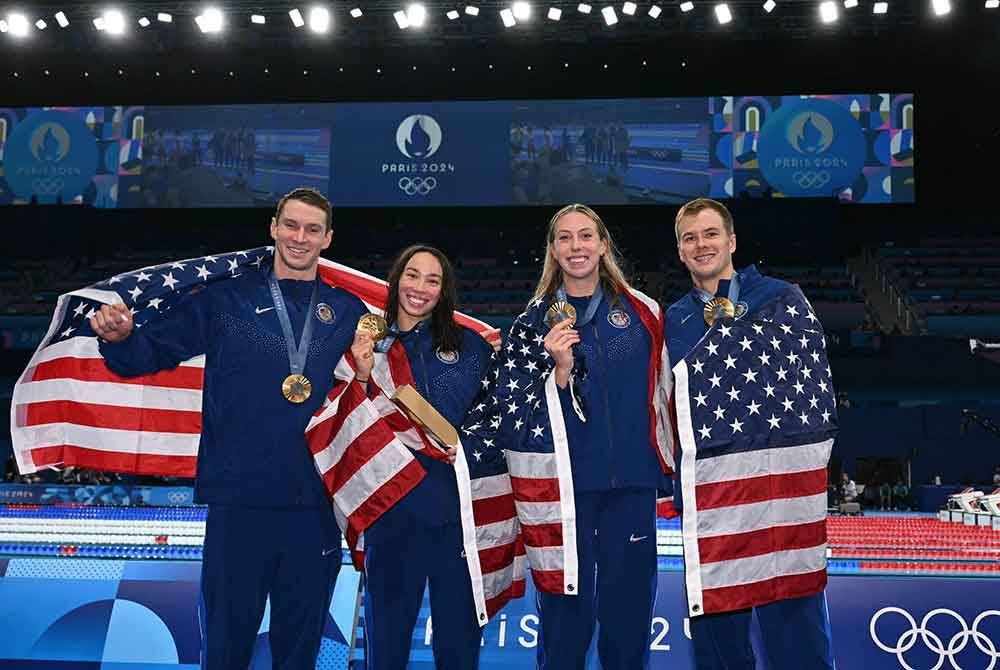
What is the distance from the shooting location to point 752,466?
311cm

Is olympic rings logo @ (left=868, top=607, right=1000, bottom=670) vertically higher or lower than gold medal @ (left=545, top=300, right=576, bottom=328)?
lower

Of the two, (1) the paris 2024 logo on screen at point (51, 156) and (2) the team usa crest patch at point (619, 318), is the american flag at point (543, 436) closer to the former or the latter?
(2) the team usa crest patch at point (619, 318)

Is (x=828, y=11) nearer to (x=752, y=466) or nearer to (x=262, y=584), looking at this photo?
(x=752, y=466)

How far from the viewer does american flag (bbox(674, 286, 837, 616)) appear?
3043 mm

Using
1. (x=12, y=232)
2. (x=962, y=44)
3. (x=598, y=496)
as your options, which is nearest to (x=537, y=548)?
(x=598, y=496)

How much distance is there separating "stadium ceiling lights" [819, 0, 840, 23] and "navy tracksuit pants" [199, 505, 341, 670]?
13.9m

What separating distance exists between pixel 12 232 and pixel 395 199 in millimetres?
9842

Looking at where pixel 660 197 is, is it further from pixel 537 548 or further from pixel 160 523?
pixel 537 548

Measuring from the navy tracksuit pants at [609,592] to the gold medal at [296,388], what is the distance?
3.42 feet

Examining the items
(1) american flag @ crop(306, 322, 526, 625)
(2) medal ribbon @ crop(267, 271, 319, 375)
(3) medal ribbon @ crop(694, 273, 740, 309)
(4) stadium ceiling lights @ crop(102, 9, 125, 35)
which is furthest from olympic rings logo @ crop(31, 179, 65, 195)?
(3) medal ribbon @ crop(694, 273, 740, 309)

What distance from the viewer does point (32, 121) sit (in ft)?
64.4

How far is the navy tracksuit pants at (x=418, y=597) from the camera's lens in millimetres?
3105

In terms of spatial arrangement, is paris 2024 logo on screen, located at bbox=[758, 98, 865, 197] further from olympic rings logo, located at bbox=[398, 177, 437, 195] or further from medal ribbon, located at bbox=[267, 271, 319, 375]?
medal ribbon, located at bbox=[267, 271, 319, 375]

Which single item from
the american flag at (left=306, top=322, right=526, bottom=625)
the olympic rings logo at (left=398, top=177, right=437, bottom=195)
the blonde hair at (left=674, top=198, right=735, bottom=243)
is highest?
the olympic rings logo at (left=398, top=177, right=437, bottom=195)
